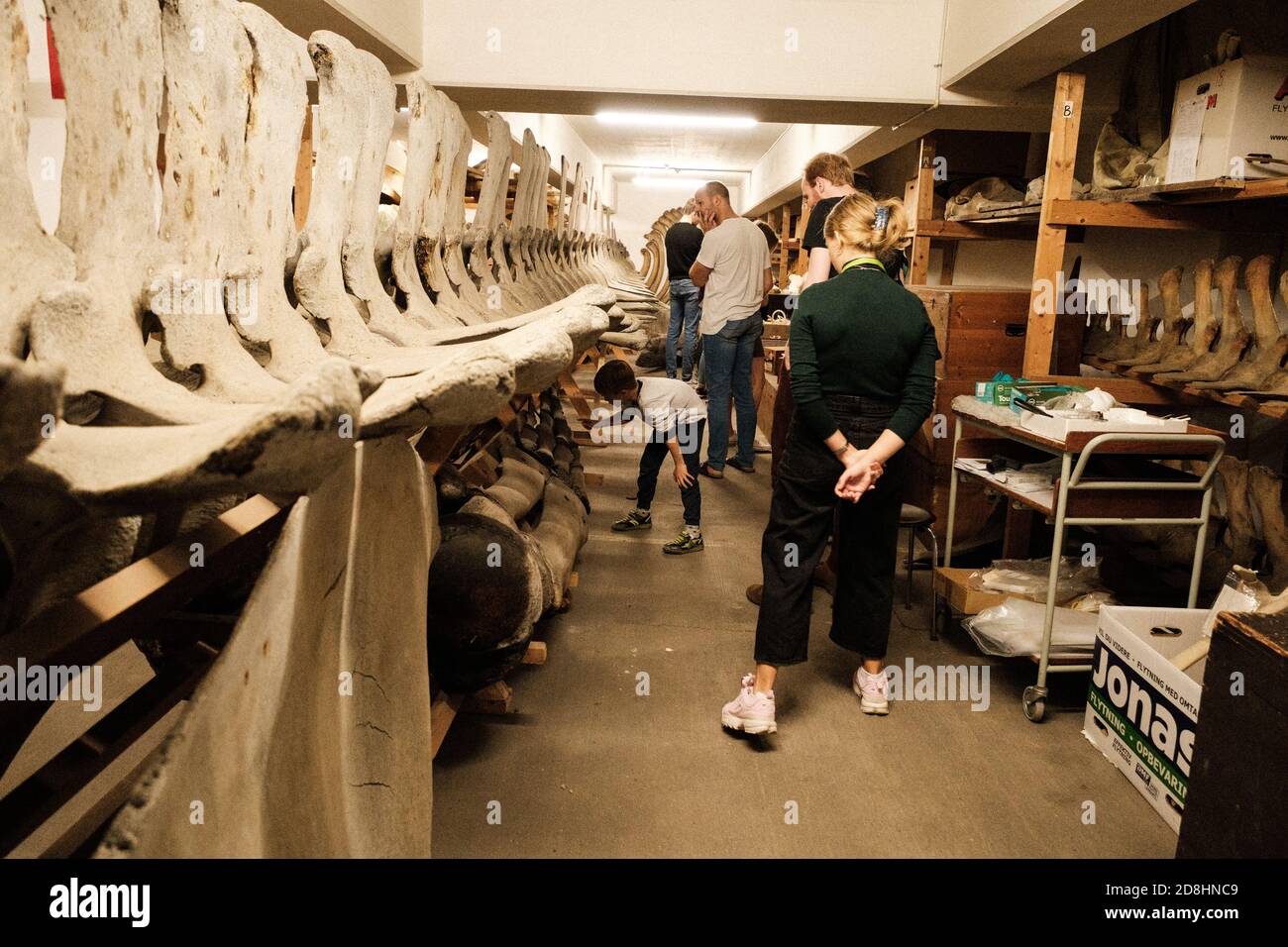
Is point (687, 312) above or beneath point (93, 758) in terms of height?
above

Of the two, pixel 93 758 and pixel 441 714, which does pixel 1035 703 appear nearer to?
pixel 441 714

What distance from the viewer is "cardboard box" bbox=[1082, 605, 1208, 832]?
235 centimetres

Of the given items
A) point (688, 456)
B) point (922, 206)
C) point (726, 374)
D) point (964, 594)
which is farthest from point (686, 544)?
point (922, 206)

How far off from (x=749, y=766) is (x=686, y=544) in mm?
1972

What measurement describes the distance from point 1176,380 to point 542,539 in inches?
107

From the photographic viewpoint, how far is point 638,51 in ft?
15.7

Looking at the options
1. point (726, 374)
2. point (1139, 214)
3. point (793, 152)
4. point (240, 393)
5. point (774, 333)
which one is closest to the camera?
point (240, 393)

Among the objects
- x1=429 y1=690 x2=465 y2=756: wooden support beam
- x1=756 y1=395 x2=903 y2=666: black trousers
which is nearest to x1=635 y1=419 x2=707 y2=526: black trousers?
x1=756 y1=395 x2=903 y2=666: black trousers

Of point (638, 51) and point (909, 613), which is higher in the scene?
point (638, 51)

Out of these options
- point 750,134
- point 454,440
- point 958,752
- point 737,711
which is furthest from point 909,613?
point 750,134

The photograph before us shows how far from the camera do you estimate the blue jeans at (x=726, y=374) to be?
5.88m

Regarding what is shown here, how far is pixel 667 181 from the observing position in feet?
67.1

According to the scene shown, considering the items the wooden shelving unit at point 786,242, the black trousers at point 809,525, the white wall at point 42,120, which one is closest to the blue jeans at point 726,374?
the black trousers at point 809,525

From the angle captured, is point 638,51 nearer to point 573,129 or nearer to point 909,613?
point 909,613
